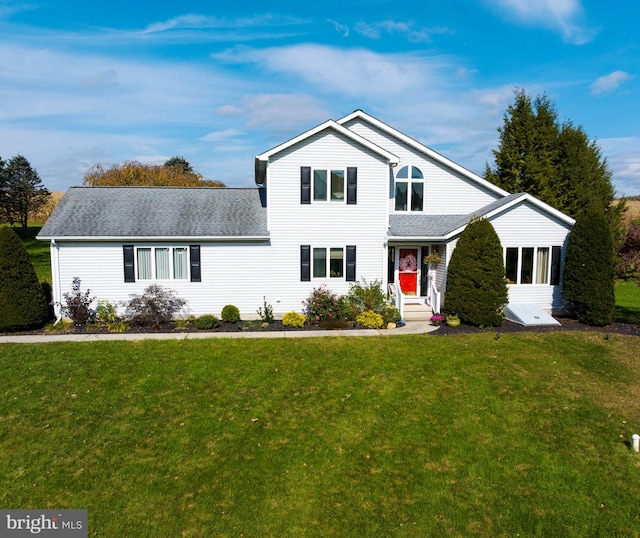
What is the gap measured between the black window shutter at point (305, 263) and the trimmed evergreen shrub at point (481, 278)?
5.62 m

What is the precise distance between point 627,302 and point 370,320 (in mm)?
16830

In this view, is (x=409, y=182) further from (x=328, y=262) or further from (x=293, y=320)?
(x=293, y=320)

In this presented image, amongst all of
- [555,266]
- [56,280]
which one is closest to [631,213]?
[555,266]

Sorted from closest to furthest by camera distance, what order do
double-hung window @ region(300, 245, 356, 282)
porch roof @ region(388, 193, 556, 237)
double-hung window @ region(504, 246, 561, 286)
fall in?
porch roof @ region(388, 193, 556, 237), double-hung window @ region(300, 245, 356, 282), double-hung window @ region(504, 246, 561, 286)

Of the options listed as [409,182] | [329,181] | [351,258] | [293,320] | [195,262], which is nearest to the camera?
[293,320]

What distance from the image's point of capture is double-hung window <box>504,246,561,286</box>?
16984 millimetres

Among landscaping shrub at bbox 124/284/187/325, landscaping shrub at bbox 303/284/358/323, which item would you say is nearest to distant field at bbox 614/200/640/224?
landscaping shrub at bbox 303/284/358/323

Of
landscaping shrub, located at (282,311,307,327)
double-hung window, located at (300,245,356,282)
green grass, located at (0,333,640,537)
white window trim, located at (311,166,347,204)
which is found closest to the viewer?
green grass, located at (0,333,640,537)

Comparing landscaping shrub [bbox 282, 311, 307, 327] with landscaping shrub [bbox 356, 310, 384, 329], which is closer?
landscaping shrub [bbox 356, 310, 384, 329]

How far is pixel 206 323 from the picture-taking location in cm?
1513

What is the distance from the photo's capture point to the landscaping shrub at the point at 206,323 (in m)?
15.1

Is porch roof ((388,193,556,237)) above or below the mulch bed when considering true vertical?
above

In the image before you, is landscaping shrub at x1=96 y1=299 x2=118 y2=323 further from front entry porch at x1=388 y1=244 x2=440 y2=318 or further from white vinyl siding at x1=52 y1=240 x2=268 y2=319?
front entry porch at x1=388 y1=244 x2=440 y2=318

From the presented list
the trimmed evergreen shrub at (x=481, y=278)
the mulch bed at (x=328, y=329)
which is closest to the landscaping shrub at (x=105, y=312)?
the mulch bed at (x=328, y=329)
